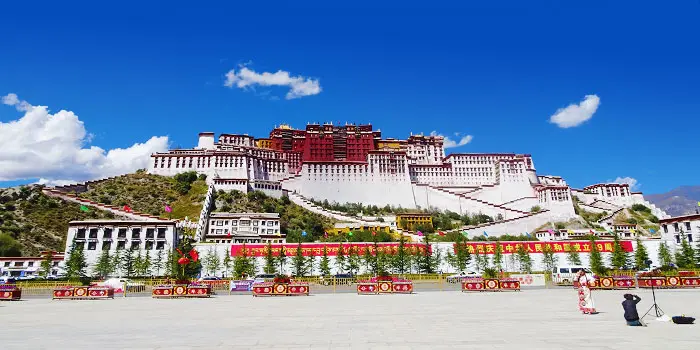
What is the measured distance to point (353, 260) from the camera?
1868 inches

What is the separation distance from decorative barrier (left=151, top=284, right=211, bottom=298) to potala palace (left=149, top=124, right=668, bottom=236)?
52.9m

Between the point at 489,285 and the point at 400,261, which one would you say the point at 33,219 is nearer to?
the point at 400,261

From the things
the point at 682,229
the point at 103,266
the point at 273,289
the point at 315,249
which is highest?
the point at 682,229

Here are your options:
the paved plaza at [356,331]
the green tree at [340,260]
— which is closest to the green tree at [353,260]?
the green tree at [340,260]

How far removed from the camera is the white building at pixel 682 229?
51562 mm

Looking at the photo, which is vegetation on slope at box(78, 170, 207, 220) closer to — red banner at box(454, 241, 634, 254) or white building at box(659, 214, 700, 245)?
red banner at box(454, 241, 634, 254)

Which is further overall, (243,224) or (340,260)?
(243,224)

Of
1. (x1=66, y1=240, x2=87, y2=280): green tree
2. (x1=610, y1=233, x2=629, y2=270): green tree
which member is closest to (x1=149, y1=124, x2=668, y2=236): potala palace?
(x1=610, y1=233, x2=629, y2=270): green tree

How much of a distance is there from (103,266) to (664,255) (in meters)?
63.6

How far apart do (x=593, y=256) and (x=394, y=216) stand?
36631 millimetres

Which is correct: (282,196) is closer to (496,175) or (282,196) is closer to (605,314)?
(496,175)

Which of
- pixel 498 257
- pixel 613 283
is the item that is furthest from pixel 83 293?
pixel 498 257

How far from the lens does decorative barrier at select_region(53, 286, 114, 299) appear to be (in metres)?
24.8

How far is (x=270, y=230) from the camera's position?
66.5 m
